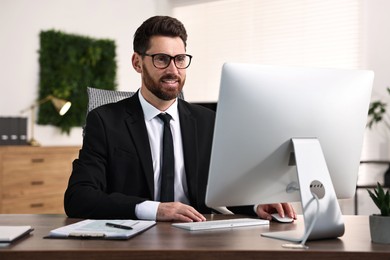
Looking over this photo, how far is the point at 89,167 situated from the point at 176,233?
65 centimetres

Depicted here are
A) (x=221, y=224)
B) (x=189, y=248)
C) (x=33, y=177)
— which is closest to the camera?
(x=189, y=248)

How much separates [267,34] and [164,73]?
167 inches

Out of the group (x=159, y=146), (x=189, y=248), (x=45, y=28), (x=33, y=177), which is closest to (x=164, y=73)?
(x=159, y=146)

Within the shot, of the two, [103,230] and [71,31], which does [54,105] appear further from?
[103,230]

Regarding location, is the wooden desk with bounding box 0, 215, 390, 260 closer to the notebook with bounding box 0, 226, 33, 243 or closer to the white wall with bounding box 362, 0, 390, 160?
the notebook with bounding box 0, 226, 33, 243

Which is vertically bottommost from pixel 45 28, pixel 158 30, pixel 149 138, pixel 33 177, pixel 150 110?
pixel 33 177

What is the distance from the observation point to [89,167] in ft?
7.05

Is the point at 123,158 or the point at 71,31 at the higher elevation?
the point at 71,31

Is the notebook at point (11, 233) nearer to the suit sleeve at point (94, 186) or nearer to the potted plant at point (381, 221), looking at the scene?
the suit sleeve at point (94, 186)

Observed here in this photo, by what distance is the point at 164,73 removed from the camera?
223 cm

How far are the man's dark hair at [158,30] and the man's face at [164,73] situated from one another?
0.02 meters

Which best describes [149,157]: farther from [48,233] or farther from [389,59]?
[389,59]

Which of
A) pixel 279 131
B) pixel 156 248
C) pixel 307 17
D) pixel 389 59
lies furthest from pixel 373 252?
pixel 307 17

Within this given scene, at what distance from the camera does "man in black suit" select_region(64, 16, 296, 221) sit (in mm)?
2184
